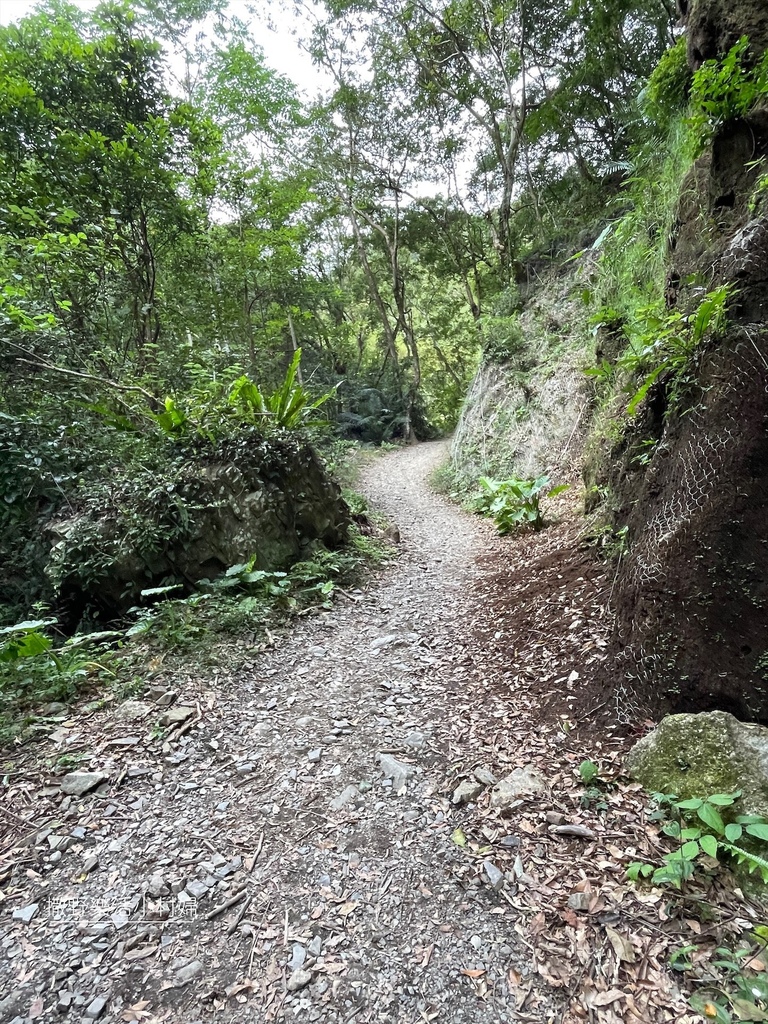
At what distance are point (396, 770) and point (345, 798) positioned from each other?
32 cm

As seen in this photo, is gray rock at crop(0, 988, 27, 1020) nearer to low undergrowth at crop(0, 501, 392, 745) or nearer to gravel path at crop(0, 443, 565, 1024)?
gravel path at crop(0, 443, 565, 1024)

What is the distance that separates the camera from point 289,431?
547cm

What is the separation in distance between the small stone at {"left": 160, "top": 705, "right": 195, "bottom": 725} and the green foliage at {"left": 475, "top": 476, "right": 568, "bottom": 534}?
14.3 ft

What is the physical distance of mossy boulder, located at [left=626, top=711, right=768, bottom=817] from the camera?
1.77 metres

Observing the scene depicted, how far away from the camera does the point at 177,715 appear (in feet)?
9.83

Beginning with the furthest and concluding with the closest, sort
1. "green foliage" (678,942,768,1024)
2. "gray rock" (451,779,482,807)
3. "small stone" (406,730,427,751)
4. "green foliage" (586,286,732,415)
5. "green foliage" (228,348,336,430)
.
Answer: "green foliage" (228,348,336,430), "small stone" (406,730,427,751), "green foliage" (586,286,732,415), "gray rock" (451,779,482,807), "green foliage" (678,942,768,1024)

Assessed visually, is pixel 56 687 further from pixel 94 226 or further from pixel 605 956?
pixel 94 226

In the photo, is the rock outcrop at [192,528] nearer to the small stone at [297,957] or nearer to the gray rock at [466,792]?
the gray rock at [466,792]

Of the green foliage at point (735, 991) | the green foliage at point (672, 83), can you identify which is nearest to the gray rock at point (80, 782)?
the green foliage at point (735, 991)

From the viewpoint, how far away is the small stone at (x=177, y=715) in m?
2.96

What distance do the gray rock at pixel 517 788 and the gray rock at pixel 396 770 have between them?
46 centimetres

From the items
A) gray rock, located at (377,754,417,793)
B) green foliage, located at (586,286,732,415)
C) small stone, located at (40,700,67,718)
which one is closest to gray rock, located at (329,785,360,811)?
gray rock, located at (377,754,417,793)

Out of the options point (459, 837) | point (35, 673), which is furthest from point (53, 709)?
point (459, 837)

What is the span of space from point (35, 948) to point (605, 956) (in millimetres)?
2141
